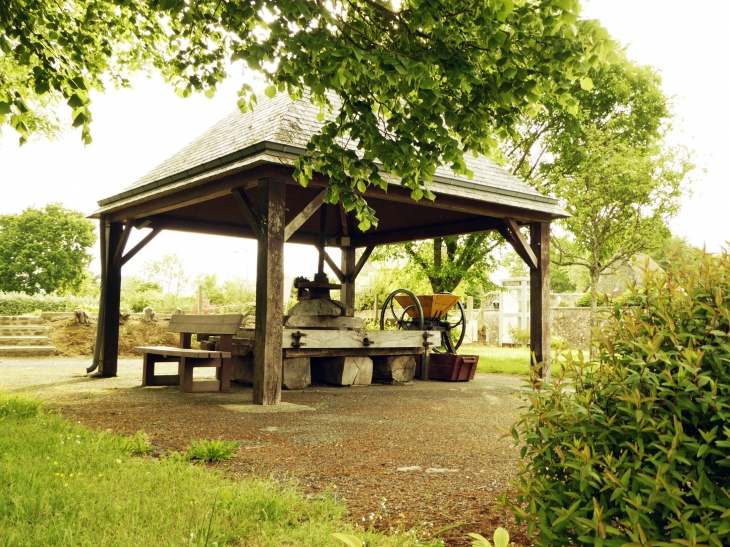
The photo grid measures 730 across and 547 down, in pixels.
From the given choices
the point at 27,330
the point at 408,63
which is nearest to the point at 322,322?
the point at 408,63

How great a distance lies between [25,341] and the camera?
16.3m

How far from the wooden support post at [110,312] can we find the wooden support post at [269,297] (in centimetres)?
417

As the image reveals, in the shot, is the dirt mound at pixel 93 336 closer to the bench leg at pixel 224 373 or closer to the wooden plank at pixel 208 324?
the wooden plank at pixel 208 324

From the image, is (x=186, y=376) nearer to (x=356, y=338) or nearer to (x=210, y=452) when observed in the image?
(x=356, y=338)

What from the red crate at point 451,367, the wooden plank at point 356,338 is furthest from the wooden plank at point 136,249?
the red crate at point 451,367

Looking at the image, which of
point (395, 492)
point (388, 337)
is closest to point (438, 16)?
point (395, 492)

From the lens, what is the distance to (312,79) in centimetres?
445

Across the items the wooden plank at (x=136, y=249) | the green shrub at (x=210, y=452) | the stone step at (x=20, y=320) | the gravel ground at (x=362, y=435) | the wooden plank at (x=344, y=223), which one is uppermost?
the wooden plank at (x=344, y=223)

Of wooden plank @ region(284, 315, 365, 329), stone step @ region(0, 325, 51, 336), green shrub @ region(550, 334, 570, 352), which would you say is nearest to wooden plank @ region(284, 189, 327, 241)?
wooden plank @ region(284, 315, 365, 329)

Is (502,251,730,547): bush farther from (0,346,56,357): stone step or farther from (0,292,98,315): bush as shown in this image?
(0,292,98,315): bush

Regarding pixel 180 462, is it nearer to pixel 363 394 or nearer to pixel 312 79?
pixel 312 79

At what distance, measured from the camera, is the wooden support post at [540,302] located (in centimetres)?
1059

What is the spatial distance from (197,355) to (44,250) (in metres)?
55.1

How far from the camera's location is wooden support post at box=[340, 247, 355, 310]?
1422 centimetres
